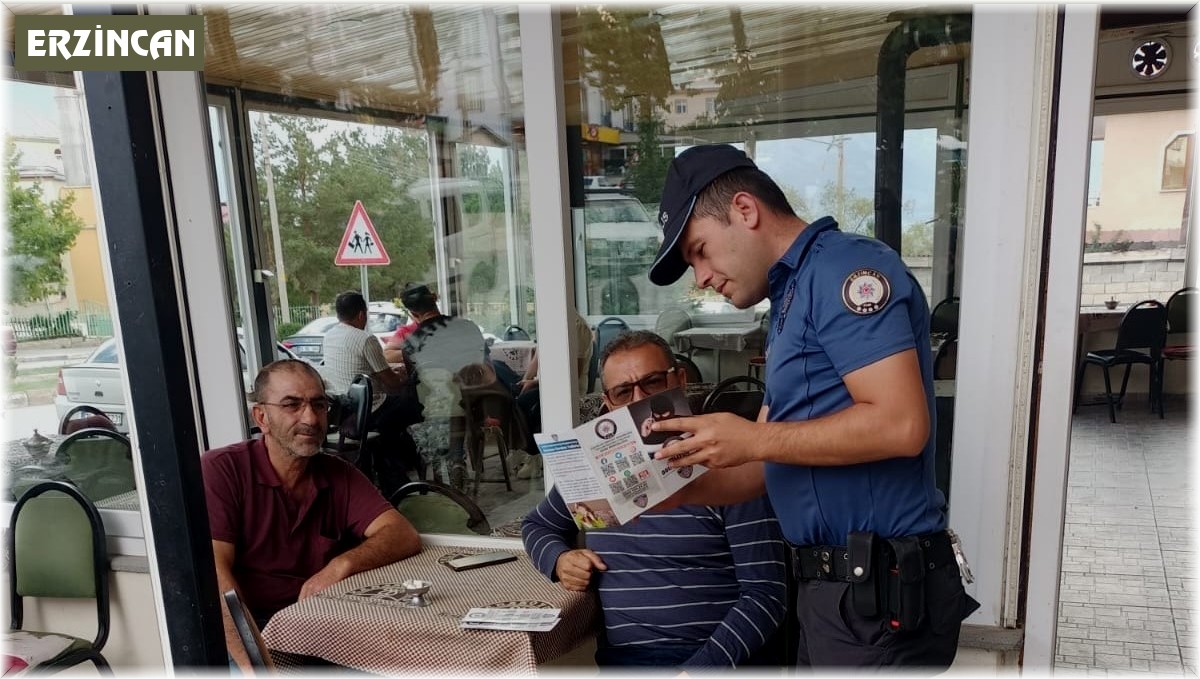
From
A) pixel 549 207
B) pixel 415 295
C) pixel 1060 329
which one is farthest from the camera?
pixel 415 295

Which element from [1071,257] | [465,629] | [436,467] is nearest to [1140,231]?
[1071,257]

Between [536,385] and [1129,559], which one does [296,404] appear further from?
[1129,559]

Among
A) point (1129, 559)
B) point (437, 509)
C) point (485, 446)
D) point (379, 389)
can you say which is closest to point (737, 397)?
point (485, 446)

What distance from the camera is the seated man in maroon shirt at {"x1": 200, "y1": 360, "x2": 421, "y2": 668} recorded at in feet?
7.07

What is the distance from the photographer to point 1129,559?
3.37 metres

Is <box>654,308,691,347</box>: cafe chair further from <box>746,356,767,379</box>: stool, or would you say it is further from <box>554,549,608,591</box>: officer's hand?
<box>554,549,608,591</box>: officer's hand

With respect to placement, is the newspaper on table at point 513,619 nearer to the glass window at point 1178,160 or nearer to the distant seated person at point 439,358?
the distant seated person at point 439,358

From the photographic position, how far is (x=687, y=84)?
11.7ft

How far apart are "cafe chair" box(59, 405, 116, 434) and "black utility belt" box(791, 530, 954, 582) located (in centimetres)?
283

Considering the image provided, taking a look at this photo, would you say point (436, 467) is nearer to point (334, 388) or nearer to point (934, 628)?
point (334, 388)

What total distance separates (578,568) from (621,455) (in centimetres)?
53

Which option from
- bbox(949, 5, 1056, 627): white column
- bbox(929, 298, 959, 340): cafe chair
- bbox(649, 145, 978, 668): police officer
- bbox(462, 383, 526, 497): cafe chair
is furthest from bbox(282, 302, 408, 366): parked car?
bbox(949, 5, 1056, 627): white column

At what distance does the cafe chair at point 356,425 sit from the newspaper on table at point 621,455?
1957 millimetres

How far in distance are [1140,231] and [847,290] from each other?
6.83 metres
